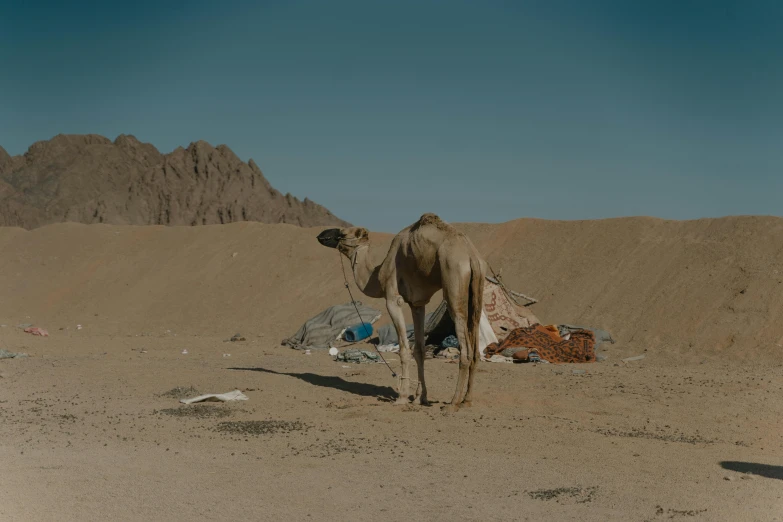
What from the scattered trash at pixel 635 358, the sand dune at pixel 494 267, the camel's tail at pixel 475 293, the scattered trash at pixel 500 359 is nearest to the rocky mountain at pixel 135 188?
the sand dune at pixel 494 267

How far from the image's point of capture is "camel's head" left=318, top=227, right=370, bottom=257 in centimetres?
1355

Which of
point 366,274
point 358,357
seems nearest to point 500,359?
point 358,357

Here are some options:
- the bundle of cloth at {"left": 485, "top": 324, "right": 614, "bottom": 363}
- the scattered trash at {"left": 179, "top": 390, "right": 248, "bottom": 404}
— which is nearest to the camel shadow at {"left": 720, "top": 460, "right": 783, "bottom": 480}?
the scattered trash at {"left": 179, "top": 390, "right": 248, "bottom": 404}

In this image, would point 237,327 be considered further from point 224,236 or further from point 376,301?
point 224,236

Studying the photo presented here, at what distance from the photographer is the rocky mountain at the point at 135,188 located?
113125 millimetres

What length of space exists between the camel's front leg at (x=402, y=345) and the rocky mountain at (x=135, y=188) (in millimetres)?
103568

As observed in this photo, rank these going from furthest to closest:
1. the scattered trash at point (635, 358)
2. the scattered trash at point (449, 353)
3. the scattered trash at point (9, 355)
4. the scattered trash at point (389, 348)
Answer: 1. the scattered trash at point (389, 348)
2. the scattered trash at point (635, 358)
3. the scattered trash at point (449, 353)
4. the scattered trash at point (9, 355)

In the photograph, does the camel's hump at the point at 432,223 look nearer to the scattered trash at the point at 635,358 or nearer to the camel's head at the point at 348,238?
the camel's head at the point at 348,238

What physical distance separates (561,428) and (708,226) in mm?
20451

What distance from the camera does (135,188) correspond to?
391 ft

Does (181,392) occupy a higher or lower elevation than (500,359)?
lower

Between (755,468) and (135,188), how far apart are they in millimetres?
120366

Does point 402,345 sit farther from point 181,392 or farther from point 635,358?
point 635,358

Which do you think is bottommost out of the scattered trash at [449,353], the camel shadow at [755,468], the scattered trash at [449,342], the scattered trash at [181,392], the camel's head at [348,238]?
the camel shadow at [755,468]
